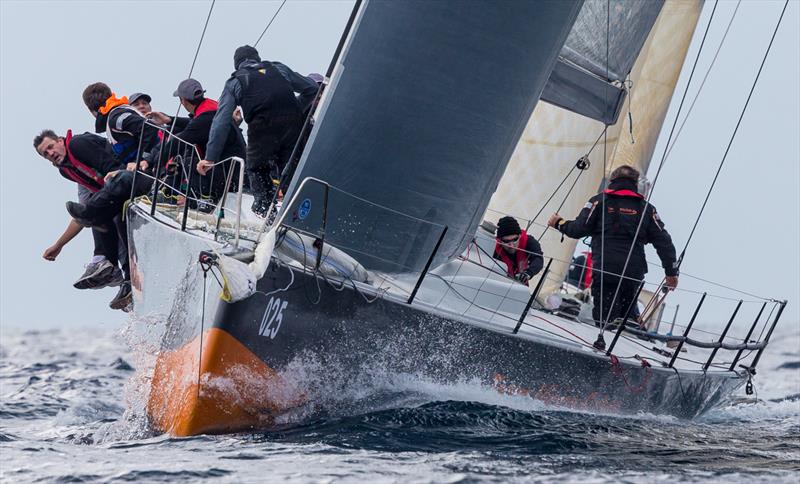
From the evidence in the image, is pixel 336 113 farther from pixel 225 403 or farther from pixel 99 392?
pixel 99 392

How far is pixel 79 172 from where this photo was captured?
7.02 meters

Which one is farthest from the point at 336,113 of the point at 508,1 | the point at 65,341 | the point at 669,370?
the point at 65,341

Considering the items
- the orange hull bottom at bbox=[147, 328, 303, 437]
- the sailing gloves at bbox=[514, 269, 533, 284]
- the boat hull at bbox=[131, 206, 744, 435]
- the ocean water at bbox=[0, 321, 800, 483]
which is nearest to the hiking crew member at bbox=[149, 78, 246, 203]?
the boat hull at bbox=[131, 206, 744, 435]

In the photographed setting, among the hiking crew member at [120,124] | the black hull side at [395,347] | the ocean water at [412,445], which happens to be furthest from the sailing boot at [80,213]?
the black hull side at [395,347]

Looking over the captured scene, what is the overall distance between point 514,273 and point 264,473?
336 centimetres

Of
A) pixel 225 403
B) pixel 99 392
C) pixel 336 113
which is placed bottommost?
pixel 99 392

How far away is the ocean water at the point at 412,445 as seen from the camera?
15.0 ft

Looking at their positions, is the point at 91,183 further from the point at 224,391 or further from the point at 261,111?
the point at 224,391

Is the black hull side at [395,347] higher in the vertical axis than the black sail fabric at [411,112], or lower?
lower

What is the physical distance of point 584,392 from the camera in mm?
6645

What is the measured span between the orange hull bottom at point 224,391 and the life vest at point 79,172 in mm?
1928

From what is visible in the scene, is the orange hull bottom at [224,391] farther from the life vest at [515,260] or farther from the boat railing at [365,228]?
the life vest at [515,260]

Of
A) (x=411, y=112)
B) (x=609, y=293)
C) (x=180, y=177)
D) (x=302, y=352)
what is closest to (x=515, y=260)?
(x=609, y=293)

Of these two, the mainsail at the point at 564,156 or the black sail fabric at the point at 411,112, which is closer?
the black sail fabric at the point at 411,112
